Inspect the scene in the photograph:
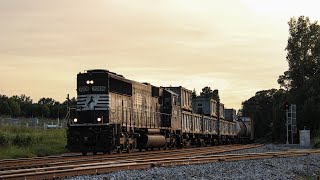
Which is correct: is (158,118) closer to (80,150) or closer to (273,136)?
(80,150)

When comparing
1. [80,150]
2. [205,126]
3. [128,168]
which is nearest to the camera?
[128,168]

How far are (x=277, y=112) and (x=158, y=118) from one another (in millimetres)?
39665

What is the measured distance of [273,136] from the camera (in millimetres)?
67125

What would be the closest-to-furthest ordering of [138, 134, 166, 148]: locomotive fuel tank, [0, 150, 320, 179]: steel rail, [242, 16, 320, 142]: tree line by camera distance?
[0, 150, 320, 179]: steel rail < [138, 134, 166, 148]: locomotive fuel tank < [242, 16, 320, 142]: tree line

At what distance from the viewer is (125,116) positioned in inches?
965

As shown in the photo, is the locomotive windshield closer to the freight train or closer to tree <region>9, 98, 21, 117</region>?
the freight train

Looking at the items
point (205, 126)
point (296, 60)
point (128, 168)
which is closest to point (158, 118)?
point (205, 126)

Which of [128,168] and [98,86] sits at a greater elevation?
[98,86]

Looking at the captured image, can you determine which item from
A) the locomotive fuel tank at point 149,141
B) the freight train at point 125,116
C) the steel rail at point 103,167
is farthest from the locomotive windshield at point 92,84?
the steel rail at point 103,167

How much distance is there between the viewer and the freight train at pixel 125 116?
22219 mm

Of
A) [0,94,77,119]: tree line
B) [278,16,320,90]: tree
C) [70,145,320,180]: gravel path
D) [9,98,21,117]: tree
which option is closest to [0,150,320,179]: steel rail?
[70,145,320,180]: gravel path

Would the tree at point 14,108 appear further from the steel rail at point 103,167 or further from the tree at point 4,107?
the steel rail at point 103,167

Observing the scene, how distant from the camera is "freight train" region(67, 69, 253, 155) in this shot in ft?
72.9

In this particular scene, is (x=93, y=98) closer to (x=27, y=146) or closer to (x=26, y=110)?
(x=27, y=146)
